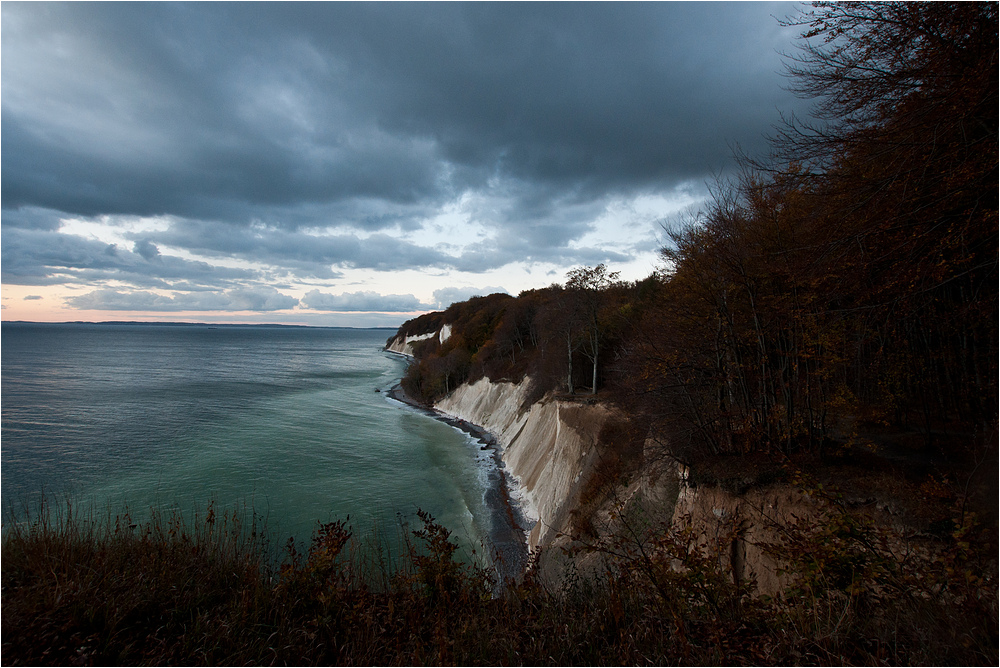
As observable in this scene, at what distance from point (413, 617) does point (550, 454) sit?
59.0 ft

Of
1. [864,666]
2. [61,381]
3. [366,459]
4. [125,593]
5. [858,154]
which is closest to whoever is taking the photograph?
[864,666]

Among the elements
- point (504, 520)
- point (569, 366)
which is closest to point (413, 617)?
point (504, 520)

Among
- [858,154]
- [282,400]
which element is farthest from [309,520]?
[282,400]

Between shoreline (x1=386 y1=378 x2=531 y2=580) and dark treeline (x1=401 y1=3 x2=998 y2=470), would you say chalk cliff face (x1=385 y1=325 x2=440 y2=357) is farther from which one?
dark treeline (x1=401 y1=3 x2=998 y2=470)

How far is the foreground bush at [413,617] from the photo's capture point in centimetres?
390

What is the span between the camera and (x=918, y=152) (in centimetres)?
652

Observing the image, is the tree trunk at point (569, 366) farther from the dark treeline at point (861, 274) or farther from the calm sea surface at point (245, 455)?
the dark treeline at point (861, 274)

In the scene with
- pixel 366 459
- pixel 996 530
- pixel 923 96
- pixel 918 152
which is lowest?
pixel 366 459

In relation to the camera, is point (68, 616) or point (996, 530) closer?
point (68, 616)

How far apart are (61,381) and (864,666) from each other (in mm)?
78408

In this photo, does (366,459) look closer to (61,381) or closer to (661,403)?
(661,403)

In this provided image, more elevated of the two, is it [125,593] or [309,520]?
[125,593]

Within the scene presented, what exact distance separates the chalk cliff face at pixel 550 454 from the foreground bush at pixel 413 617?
9.80 metres

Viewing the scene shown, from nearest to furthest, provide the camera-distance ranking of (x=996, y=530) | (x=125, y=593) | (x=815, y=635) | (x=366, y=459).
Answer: (x=815, y=635), (x=125, y=593), (x=996, y=530), (x=366, y=459)
